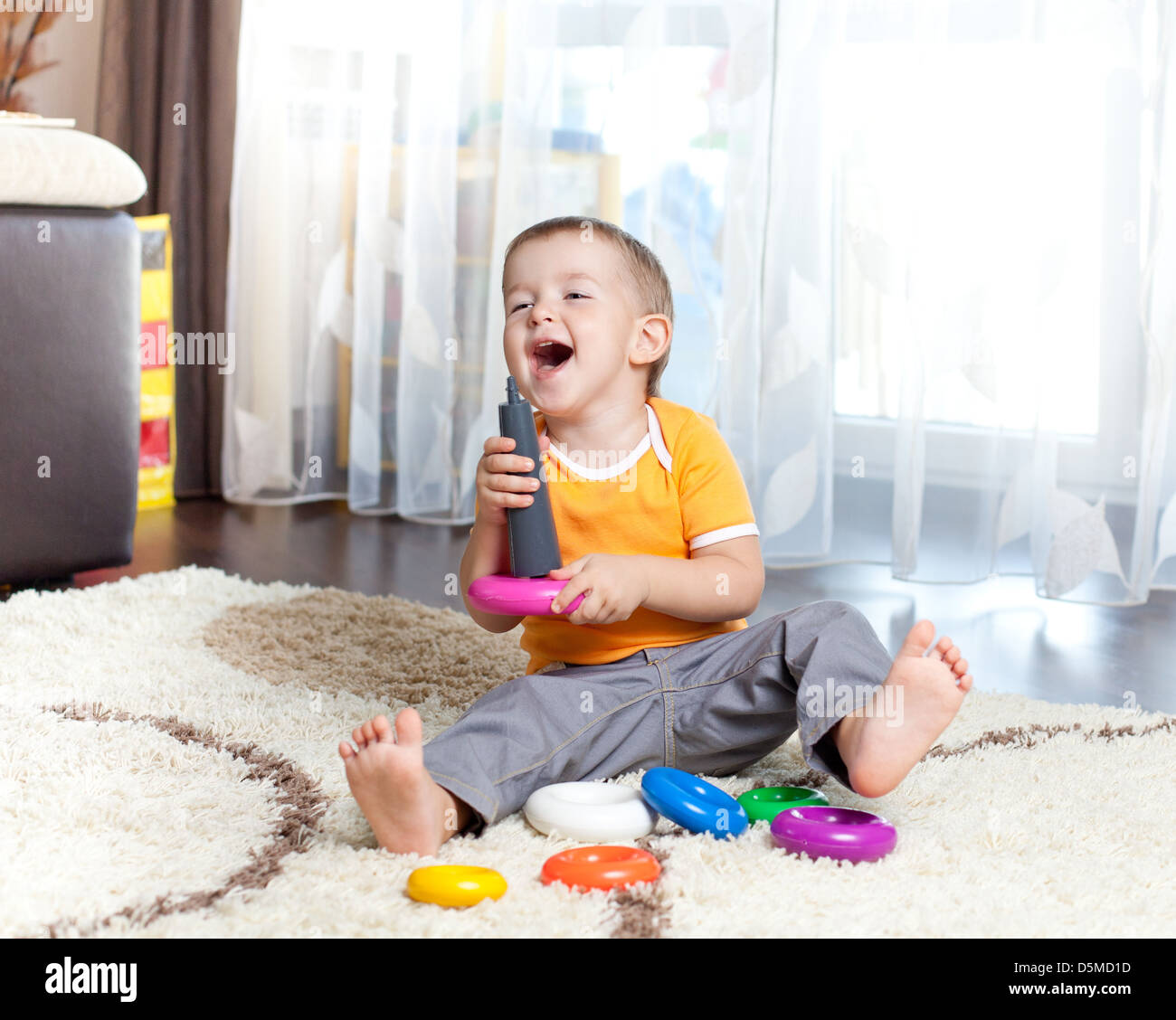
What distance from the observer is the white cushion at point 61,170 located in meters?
1.51

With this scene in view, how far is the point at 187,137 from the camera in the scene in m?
2.41

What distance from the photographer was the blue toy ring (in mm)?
793

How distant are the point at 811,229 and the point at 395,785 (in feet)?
4.19

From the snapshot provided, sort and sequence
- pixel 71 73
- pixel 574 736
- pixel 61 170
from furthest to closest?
Answer: pixel 71 73 < pixel 61 170 < pixel 574 736

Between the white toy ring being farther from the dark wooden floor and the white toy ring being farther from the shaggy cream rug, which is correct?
the dark wooden floor

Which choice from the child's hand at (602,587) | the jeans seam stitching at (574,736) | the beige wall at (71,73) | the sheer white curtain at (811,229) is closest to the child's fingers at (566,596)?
the child's hand at (602,587)

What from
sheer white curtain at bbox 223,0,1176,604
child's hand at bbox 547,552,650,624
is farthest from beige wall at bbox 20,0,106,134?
child's hand at bbox 547,552,650,624

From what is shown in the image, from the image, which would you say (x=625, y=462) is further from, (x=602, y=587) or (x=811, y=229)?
(x=811, y=229)

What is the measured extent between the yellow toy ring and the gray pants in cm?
11

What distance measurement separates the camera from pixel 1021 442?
5.63 ft

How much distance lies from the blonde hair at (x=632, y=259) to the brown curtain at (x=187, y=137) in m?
1.60

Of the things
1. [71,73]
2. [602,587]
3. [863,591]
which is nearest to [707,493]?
[602,587]
